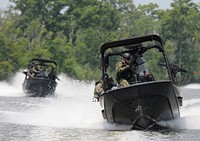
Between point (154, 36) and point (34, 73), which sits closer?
point (154, 36)

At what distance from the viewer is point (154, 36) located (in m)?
20.0

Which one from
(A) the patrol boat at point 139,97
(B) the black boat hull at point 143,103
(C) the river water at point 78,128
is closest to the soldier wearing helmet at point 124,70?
(A) the patrol boat at point 139,97

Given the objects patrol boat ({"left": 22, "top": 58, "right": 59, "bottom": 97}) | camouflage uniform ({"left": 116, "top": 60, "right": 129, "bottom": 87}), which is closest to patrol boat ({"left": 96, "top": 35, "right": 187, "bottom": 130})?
camouflage uniform ({"left": 116, "top": 60, "right": 129, "bottom": 87})

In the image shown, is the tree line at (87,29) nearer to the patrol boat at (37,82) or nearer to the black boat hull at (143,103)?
the patrol boat at (37,82)

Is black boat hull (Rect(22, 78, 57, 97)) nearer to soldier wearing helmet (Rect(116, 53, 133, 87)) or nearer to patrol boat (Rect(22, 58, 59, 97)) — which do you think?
patrol boat (Rect(22, 58, 59, 97))

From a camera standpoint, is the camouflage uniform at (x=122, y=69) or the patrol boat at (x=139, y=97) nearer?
the patrol boat at (x=139, y=97)

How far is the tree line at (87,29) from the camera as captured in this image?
87.1 metres

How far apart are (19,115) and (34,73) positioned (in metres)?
16.3

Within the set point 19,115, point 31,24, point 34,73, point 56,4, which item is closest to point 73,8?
point 56,4

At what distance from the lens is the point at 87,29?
9738 cm

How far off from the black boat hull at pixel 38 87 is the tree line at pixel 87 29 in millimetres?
40971

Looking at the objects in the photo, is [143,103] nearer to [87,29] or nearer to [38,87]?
[38,87]

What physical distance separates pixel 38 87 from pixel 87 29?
56314 millimetres

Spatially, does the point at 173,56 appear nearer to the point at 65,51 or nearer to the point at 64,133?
the point at 65,51
